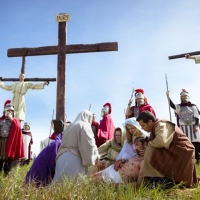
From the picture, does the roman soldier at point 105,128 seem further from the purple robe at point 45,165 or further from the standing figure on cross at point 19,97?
the purple robe at point 45,165

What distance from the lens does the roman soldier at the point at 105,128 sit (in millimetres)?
7816

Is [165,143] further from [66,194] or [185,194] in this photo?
[66,194]

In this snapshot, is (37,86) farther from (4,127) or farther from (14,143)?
(14,143)

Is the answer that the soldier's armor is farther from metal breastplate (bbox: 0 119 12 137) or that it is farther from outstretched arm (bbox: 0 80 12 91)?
outstretched arm (bbox: 0 80 12 91)

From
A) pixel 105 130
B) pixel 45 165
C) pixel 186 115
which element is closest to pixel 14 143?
pixel 45 165

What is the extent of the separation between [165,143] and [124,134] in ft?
5.74

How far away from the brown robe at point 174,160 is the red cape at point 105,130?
12.2 feet

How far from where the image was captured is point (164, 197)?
335cm

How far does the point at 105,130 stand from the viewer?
793cm

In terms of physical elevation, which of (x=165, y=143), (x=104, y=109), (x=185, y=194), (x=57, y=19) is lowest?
(x=185, y=194)

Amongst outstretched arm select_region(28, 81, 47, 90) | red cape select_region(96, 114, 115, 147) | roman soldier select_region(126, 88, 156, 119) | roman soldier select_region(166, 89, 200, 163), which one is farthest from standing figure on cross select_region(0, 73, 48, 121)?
roman soldier select_region(166, 89, 200, 163)

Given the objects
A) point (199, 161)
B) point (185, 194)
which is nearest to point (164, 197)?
point (185, 194)

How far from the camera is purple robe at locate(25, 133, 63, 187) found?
14.3 ft

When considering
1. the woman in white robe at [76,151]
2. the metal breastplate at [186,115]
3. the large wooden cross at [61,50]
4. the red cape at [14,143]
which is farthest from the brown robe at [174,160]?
the metal breastplate at [186,115]
